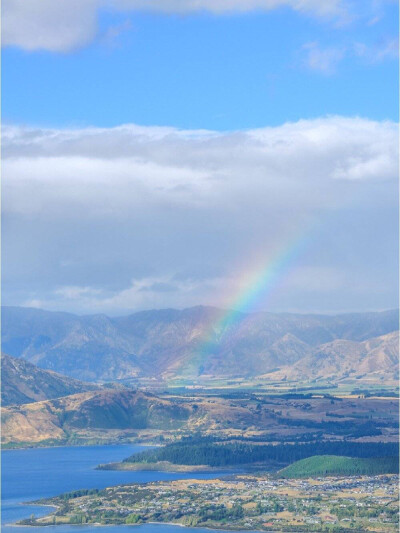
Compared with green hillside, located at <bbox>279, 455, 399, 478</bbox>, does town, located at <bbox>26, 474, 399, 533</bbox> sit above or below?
below

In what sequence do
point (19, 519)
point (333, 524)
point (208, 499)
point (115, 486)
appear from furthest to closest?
point (115, 486), point (208, 499), point (19, 519), point (333, 524)

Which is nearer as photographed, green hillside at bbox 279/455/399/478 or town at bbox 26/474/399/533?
town at bbox 26/474/399/533

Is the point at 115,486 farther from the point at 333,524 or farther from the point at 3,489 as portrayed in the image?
the point at 333,524

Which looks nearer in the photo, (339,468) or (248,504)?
(248,504)

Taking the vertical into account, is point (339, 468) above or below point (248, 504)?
above

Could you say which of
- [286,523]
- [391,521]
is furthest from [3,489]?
[391,521]

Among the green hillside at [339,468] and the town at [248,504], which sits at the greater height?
the green hillside at [339,468]

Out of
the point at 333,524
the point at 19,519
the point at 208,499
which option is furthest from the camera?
the point at 208,499

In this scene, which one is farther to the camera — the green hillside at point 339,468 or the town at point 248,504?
the green hillside at point 339,468
